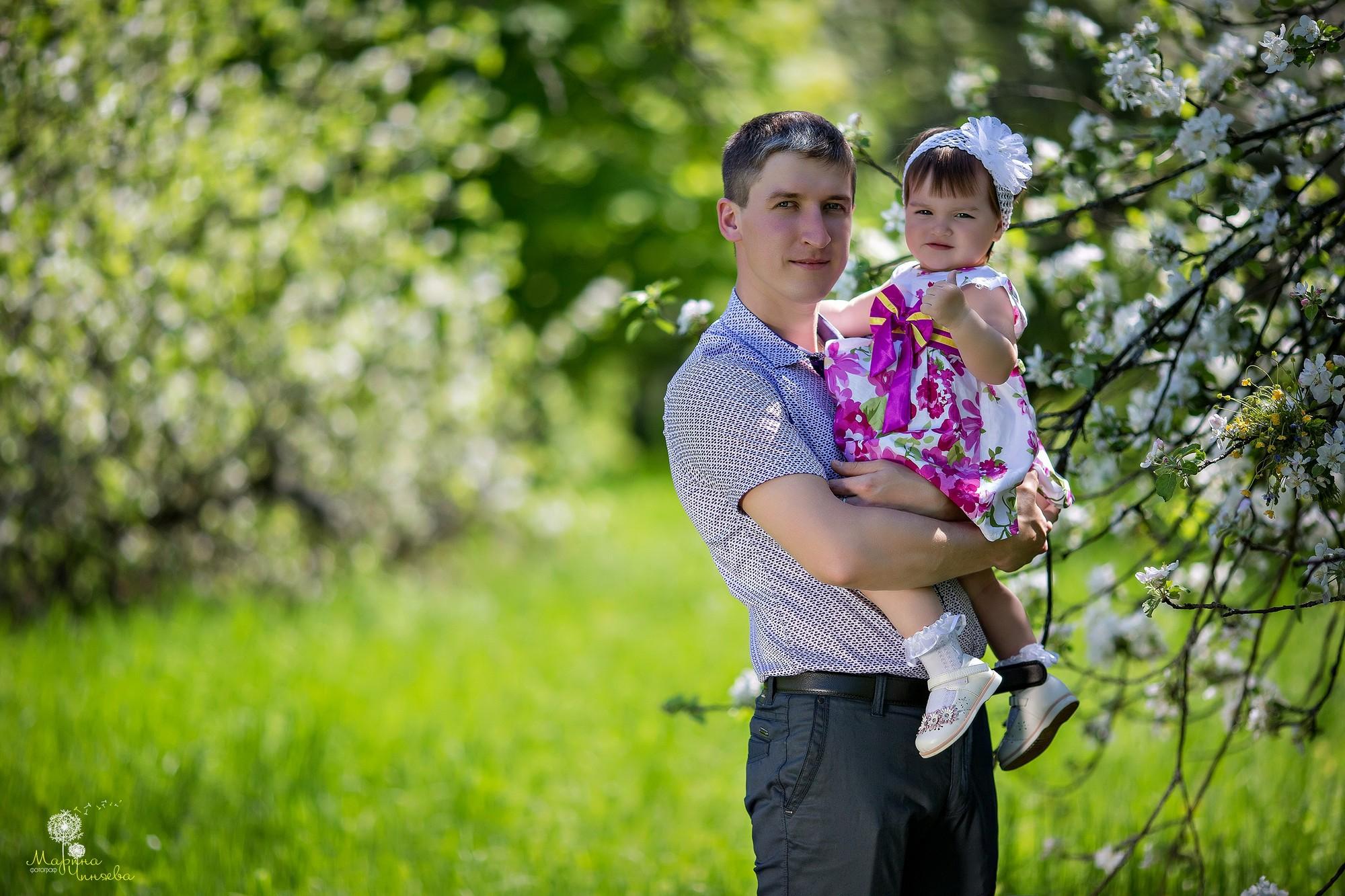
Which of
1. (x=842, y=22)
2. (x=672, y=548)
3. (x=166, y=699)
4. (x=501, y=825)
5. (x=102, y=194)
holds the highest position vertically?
(x=842, y=22)

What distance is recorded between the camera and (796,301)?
242cm

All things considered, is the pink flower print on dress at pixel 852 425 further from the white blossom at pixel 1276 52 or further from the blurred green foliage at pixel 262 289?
the blurred green foliage at pixel 262 289

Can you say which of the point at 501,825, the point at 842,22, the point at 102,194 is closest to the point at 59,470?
the point at 102,194

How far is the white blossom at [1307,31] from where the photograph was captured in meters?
2.40

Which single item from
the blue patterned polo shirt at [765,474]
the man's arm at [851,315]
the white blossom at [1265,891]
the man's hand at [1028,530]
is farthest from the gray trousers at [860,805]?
the man's arm at [851,315]

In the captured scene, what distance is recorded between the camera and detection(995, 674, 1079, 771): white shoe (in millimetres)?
2408

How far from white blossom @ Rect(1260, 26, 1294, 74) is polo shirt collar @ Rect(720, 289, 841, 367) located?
1148 mm

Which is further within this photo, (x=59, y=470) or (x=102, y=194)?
(x=59, y=470)

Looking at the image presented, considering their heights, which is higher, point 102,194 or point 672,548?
point 102,194

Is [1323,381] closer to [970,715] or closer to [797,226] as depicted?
[970,715]

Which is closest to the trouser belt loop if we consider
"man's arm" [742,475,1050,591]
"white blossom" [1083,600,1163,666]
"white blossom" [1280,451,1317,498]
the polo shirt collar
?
"man's arm" [742,475,1050,591]

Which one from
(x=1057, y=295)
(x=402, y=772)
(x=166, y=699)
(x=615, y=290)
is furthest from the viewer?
(x=615, y=290)

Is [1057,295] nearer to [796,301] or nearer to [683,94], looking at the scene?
[796,301]

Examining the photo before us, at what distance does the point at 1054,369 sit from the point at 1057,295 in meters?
0.63
